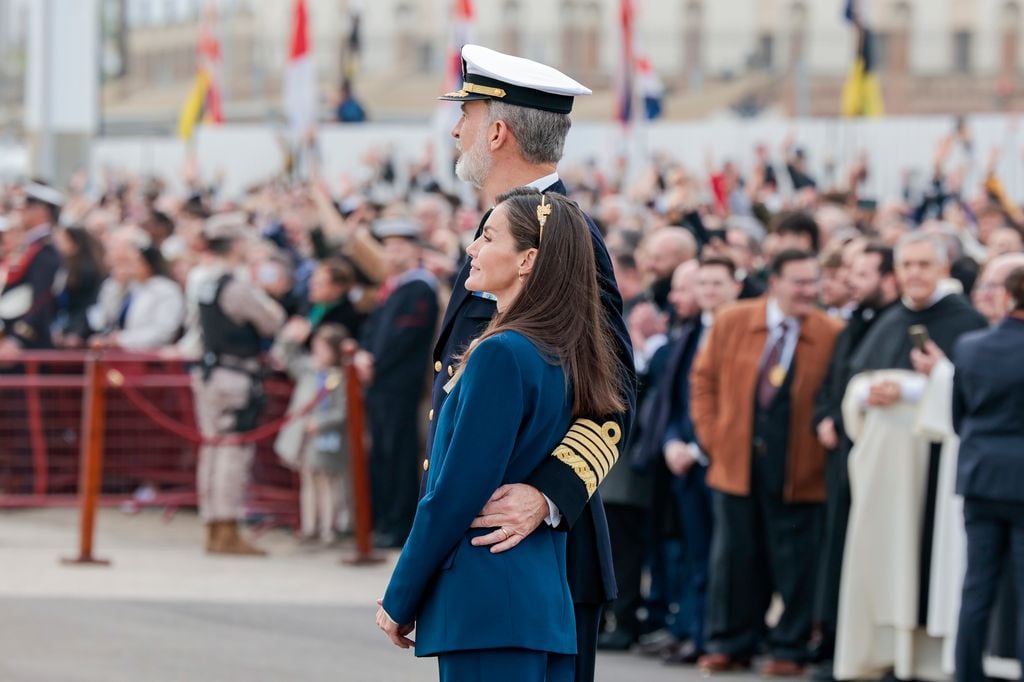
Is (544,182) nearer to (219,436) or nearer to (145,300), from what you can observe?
(219,436)

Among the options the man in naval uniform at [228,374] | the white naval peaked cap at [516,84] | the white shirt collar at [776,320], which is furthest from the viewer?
the man in naval uniform at [228,374]

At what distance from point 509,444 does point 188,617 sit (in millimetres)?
5930

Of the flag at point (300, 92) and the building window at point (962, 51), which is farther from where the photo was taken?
the building window at point (962, 51)

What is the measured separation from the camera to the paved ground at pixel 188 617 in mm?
8930

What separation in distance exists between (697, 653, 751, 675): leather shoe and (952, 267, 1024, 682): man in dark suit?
1.46 m

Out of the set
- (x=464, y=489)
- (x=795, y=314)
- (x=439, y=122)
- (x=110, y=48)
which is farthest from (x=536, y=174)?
(x=110, y=48)

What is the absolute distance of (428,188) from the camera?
18266 millimetres

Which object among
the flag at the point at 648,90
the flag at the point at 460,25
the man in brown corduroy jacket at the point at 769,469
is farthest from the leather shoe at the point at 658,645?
the flag at the point at 648,90

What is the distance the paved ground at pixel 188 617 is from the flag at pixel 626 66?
10746 millimetres

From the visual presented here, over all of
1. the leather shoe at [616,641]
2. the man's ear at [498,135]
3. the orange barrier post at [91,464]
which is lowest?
the leather shoe at [616,641]

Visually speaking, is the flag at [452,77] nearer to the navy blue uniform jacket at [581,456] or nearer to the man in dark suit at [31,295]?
the man in dark suit at [31,295]

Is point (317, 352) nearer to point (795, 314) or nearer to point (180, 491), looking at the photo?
point (180, 491)

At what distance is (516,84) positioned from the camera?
17.1 ft

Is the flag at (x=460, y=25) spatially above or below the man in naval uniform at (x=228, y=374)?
above
